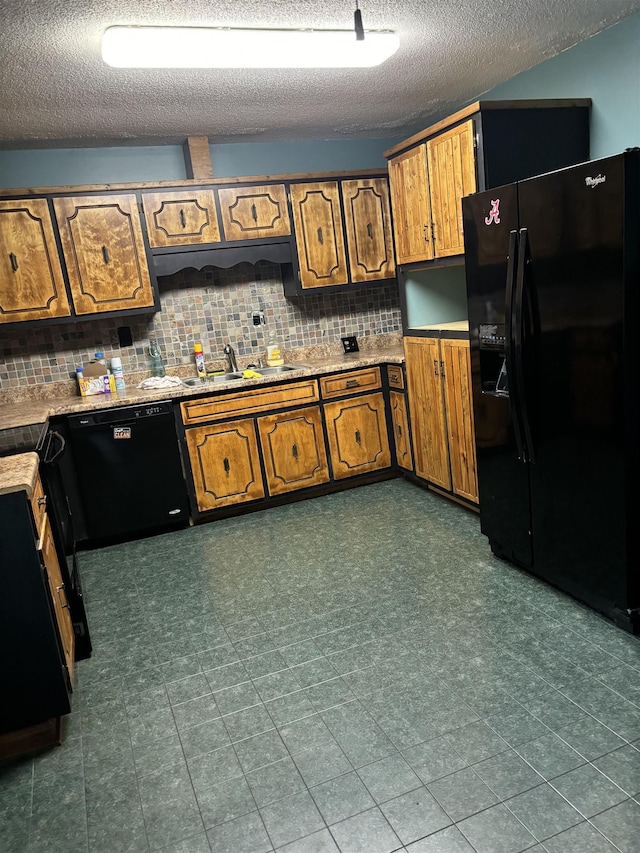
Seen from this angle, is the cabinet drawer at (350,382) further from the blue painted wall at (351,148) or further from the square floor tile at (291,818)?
the square floor tile at (291,818)

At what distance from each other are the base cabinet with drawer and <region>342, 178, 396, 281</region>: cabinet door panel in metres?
3.09

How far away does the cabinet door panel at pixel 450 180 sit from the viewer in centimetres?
319

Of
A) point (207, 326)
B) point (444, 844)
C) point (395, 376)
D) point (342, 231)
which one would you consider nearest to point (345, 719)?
point (444, 844)

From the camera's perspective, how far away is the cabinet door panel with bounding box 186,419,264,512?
407 cm

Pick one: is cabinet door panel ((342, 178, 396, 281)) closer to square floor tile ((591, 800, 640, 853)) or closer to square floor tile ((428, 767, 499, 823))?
square floor tile ((428, 767, 499, 823))

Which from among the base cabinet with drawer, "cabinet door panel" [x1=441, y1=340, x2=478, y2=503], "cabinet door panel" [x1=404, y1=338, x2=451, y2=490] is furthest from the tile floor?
"cabinet door panel" [x1=404, y1=338, x2=451, y2=490]

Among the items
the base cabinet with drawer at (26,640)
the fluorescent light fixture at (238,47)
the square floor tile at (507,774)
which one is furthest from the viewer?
the fluorescent light fixture at (238,47)

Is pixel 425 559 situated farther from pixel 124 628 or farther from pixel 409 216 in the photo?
pixel 409 216

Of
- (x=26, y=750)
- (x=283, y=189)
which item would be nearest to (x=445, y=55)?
(x=283, y=189)

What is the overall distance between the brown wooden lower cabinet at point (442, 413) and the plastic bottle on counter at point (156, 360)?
1732 mm

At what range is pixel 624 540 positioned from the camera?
2.39 metres

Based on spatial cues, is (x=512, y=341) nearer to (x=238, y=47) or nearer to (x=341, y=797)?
(x=238, y=47)

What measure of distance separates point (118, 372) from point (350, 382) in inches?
63.5

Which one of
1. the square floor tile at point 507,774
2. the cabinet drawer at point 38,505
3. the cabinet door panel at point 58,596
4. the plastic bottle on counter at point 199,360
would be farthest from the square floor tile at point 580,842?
the plastic bottle on counter at point 199,360
